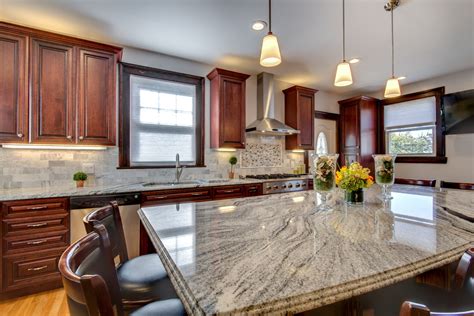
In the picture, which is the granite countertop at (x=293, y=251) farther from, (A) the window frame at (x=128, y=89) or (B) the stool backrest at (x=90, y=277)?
(A) the window frame at (x=128, y=89)

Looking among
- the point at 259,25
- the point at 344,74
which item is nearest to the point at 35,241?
the point at 259,25

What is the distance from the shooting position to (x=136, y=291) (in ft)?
3.72

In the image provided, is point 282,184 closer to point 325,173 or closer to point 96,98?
point 325,173

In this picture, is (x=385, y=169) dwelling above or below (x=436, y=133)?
below

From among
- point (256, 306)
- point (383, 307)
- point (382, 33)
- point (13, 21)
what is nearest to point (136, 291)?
point (256, 306)

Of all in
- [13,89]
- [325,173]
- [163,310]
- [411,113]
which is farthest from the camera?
[411,113]

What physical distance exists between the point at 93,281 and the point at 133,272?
871 mm

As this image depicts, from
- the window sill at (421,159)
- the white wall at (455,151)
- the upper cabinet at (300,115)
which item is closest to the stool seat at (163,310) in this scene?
the upper cabinet at (300,115)

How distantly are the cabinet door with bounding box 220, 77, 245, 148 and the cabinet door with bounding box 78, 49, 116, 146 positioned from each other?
1.45m

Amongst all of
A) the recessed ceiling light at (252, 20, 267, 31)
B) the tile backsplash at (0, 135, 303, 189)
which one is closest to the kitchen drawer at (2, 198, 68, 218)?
the tile backsplash at (0, 135, 303, 189)

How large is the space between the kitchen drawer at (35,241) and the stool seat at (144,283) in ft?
4.46

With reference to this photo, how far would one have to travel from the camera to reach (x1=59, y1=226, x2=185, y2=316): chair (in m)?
0.49

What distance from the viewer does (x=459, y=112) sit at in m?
3.77

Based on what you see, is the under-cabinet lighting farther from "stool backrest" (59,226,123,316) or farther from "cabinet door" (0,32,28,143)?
"stool backrest" (59,226,123,316)
